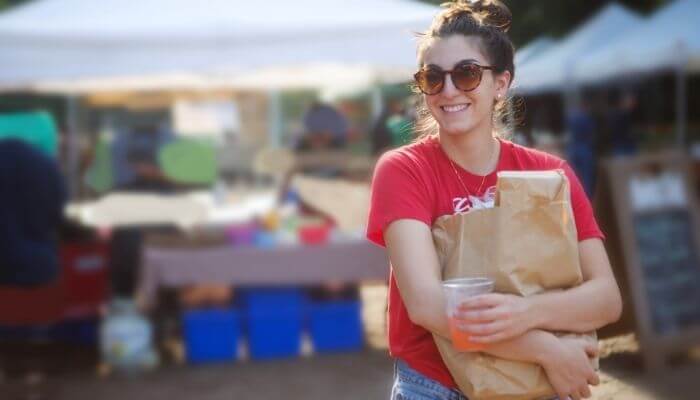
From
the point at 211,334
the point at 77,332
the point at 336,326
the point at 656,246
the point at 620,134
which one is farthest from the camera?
the point at 620,134

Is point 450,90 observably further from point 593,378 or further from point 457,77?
point 593,378

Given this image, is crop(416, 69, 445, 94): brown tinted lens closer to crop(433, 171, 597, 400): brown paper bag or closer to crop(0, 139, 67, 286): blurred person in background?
crop(433, 171, 597, 400): brown paper bag

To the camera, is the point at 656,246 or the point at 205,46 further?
the point at 205,46

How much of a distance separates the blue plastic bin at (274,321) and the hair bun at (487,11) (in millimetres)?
4462

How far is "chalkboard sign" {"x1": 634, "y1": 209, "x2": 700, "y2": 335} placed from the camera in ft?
17.6

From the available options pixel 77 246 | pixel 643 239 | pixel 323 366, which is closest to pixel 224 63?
pixel 77 246

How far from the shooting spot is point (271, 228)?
244 inches

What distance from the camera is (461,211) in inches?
67.9

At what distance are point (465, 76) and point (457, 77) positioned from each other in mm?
17

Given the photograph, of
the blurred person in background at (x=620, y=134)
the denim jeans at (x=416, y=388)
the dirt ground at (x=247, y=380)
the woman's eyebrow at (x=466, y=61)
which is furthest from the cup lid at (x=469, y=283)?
the blurred person in background at (x=620, y=134)

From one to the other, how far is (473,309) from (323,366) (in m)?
4.57

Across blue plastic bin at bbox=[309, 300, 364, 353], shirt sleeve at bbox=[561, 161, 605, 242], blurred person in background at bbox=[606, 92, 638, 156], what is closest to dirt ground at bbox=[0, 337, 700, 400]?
blue plastic bin at bbox=[309, 300, 364, 353]

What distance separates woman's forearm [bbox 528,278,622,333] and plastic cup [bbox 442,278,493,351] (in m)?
0.10

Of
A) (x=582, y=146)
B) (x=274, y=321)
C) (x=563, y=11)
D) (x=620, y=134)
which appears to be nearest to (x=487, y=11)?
(x=274, y=321)
